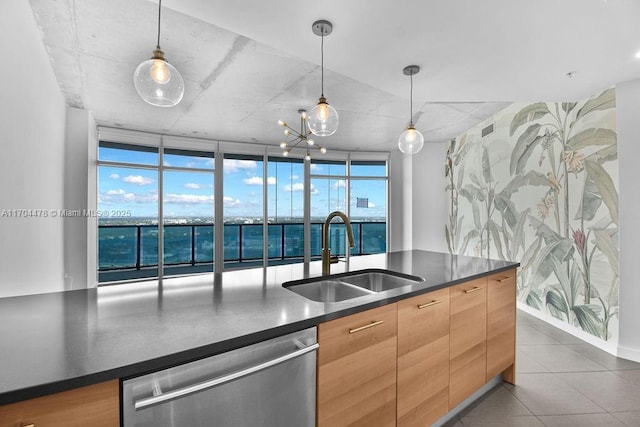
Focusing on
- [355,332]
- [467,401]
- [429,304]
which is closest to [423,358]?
[429,304]

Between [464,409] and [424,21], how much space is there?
2.57 meters

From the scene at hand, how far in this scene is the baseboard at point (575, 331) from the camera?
2867mm

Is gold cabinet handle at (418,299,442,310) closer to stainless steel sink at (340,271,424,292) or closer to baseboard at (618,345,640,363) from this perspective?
stainless steel sink at (340,271,424,292)

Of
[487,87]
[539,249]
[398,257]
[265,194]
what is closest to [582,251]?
[539,249]

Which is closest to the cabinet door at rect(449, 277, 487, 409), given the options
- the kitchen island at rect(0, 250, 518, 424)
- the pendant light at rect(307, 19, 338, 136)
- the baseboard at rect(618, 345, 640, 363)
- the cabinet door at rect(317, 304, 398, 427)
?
the kitchen island at rect(0, 250, 518, 424)

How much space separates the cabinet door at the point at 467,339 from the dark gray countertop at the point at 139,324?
213 millimetres

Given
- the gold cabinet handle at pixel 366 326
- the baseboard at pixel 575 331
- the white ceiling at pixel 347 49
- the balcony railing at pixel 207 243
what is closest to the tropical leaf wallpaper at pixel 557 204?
the baseboard at pixel 575 331

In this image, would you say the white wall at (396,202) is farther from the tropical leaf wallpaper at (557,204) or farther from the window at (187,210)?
the window at (187,210)

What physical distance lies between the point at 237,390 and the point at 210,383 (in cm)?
11

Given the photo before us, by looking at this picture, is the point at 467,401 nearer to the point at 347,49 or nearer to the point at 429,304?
the point at 429,304

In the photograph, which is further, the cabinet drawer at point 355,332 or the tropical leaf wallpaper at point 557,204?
the tropical leaf wallpaper at point 557,204

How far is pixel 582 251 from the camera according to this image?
10.5 ft

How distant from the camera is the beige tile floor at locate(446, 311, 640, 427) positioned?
1.93 metres

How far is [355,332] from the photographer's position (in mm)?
1289
